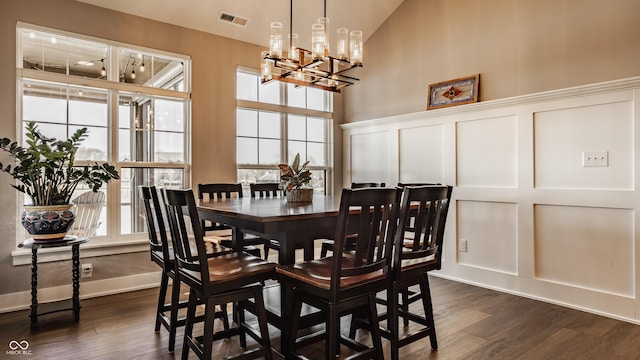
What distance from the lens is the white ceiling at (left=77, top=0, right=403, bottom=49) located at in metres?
3.59

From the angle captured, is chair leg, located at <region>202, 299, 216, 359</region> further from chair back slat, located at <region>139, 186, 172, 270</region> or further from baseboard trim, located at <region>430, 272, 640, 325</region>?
baseboard trim, located at <region>430, 272, 640, 325</region>

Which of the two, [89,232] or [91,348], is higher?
[89,232]

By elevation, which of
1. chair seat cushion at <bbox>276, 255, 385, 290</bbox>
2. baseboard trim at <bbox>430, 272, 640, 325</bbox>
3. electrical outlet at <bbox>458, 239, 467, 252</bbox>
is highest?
chair seat cushion at <bbox>276, 255, 385, 290</bbox>

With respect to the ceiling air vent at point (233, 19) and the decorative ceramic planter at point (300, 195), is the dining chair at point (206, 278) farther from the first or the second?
the ceiling air vent at point (233, 19)

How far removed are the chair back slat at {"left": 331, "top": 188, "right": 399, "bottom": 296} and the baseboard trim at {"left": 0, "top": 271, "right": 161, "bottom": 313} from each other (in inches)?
101

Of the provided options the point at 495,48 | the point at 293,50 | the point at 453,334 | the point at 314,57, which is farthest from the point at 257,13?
the point at 453,334

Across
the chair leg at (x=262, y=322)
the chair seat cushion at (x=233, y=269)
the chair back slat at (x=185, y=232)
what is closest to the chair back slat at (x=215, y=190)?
the chair seat cushion at (x=233, y=269)

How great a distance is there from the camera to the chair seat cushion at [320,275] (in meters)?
1.77

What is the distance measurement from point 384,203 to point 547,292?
2.39 m

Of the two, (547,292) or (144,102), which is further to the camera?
(144,102)

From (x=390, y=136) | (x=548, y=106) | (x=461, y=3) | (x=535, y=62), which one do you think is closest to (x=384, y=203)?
(x=548, y=106)

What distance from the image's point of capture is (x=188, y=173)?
12.8 ft

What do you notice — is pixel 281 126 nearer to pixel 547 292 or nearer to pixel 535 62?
pixel 535 62

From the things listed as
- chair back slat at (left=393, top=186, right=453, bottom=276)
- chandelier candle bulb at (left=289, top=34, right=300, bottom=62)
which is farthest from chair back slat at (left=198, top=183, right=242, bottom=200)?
chair back slat at (left=393, top=186, right=453, bottom=276)
